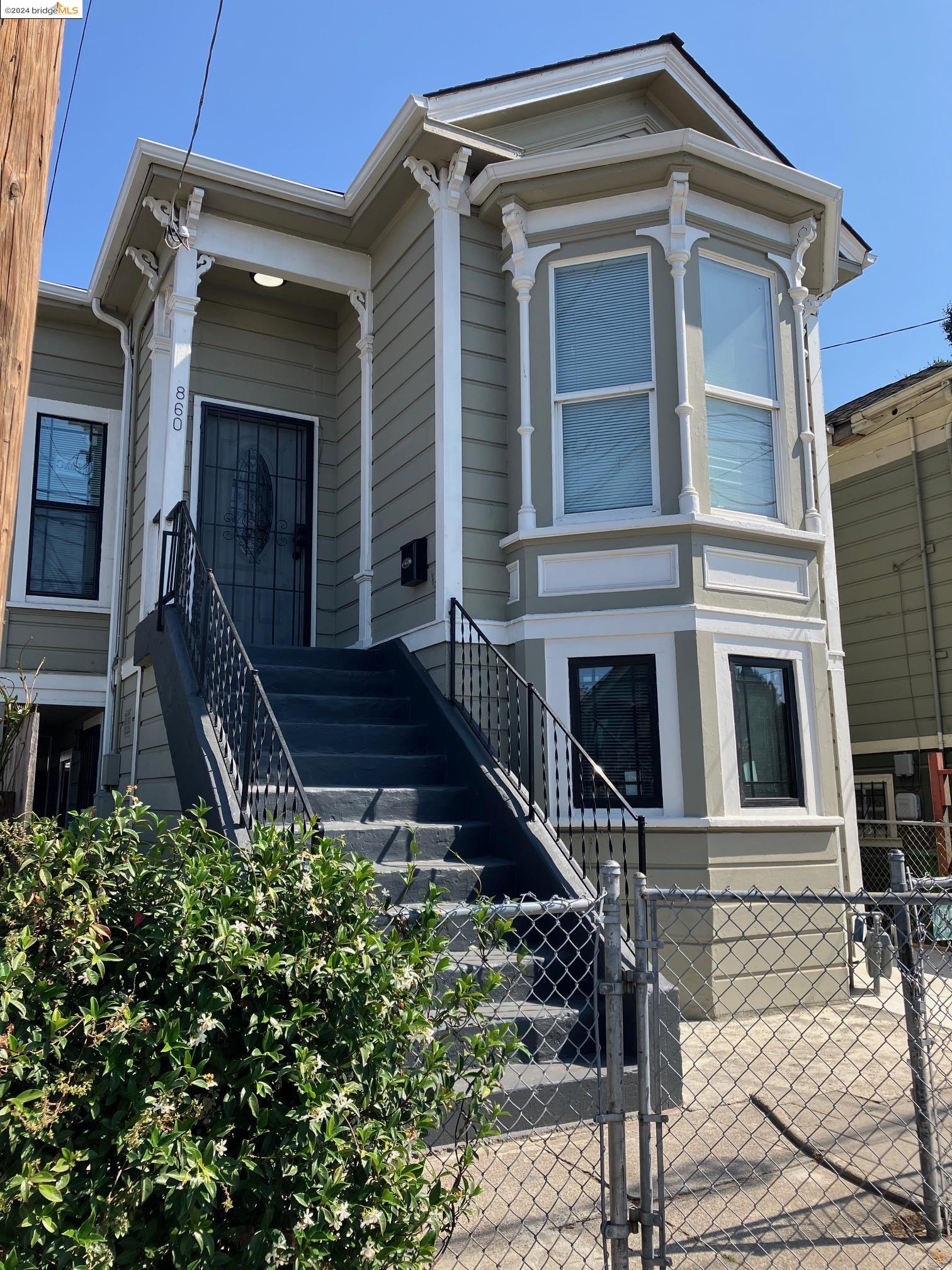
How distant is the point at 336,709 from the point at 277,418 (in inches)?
142

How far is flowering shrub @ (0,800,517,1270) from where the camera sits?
2072 mm

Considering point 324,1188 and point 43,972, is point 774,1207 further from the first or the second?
point 43,972

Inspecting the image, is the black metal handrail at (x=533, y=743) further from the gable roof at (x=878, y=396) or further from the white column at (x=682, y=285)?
the gable roof at (x=878, y=396)

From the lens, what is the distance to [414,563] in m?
7.34

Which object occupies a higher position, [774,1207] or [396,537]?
[396,537]

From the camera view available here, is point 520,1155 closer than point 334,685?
Yes

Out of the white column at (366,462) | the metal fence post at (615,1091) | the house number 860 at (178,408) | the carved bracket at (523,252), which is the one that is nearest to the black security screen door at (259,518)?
the white column at (366,462)

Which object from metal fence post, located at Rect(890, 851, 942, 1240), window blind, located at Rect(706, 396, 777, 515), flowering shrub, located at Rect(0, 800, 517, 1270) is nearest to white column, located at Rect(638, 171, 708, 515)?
window blind, located at Rect(706, 396, 777, 515)

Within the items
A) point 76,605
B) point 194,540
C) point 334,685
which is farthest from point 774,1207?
point 76,605

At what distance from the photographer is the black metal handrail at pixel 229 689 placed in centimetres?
492

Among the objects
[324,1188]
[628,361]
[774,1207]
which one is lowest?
[774,1207]

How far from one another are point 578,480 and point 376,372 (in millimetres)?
2336

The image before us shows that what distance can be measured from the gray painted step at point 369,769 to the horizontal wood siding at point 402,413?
4.40 ft

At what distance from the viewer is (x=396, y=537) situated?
7.88m
